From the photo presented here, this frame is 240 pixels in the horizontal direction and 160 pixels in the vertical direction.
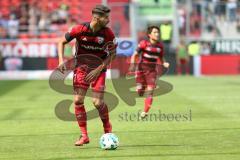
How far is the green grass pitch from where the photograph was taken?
33.8 ft

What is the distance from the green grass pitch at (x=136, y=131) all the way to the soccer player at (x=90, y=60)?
63cm

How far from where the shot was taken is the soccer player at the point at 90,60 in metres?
11.1

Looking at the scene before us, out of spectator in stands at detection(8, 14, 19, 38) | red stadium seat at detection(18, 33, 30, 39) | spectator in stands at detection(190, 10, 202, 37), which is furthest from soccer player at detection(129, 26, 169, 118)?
spectator in stands at detection(190, 10, 202, 37)

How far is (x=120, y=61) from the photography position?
36562 mm

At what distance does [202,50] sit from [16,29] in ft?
35.6

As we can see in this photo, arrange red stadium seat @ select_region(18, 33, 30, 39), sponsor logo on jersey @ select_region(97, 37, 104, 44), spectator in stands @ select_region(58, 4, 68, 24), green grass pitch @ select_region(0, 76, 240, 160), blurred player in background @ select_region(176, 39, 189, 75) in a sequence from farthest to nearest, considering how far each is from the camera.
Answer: spectator in stands @ select_region(58, 4, 68, 24) → red stadium seat @ select_region(18, 33, 30, 39) → blurred player in background @ select_region(176, 39, 189, 75) → sponsor logo on jersey @ select_region(97, 37, 104, 44) → green grass pitch @ select_region(0, 76, 240, 160)

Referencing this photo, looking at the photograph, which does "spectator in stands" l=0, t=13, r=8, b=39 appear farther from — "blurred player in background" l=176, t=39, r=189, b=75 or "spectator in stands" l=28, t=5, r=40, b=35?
"blurred player in background" l=176, t=39, r=189, b=75

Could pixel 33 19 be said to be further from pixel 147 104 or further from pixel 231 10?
pixel 147 104

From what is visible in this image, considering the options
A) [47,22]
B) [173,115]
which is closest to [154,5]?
[47,22]

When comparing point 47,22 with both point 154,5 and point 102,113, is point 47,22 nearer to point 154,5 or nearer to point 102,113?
point 154,5

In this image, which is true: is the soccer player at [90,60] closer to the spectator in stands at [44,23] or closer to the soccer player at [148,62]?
the soccer player at [148,62]
